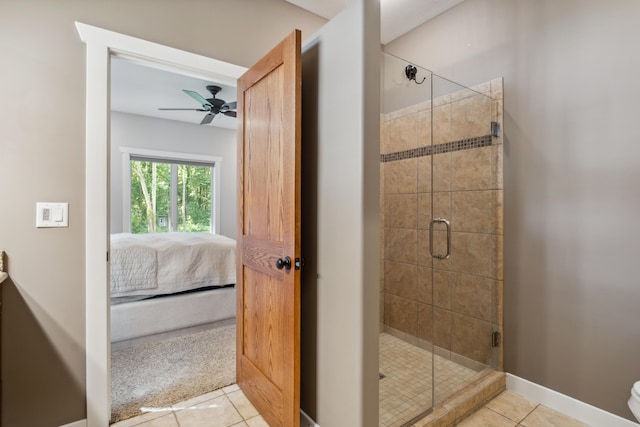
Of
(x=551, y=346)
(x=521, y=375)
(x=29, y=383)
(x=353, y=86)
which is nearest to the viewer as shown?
(x=353, y=86)

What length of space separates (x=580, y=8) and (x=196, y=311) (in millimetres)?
3736

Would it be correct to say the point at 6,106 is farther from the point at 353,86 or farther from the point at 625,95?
the point at 625,95

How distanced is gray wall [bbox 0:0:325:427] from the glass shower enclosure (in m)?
1.77

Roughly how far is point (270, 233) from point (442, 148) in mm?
1474

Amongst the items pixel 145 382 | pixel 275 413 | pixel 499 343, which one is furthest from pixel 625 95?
pixel 145 382

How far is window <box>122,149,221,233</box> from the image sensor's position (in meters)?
5.38

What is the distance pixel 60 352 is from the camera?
165 centimetres

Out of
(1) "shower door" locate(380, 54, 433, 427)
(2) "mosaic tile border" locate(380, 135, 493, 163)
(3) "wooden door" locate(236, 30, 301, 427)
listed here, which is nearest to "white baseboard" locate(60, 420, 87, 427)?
(3) "wooden door" locate(236, 30, 301, 427)

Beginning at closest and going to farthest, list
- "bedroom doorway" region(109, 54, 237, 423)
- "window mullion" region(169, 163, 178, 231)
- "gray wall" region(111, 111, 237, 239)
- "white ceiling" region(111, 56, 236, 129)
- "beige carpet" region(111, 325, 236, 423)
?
"beige carpet" region(111, 325, 236, 423)
"bedroom doorway" region(109, 54, 237, 423)
"white ceiling" region(111, 56, 236, 129)
"gray wall" region(111, 111, 237, 239)
"window mullion" region(169, 163, 178, 231)

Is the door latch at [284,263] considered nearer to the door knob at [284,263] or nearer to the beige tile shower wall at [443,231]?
the door knob at [284,263]

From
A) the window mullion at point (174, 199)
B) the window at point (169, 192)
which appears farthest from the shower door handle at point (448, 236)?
the window mullion at point (174, 199)

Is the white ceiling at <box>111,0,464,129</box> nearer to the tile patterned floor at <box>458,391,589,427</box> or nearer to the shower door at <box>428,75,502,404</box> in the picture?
the shower door at <box>428,75,502,404</box>

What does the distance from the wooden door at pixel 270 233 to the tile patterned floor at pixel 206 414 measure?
0.23ft

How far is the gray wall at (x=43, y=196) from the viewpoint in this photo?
5.08 ft
